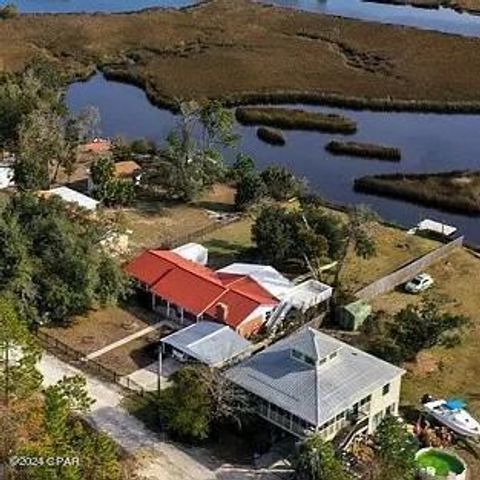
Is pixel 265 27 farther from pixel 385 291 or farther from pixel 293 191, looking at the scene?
pixel 385 291

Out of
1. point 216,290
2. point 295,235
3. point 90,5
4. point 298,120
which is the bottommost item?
point 216,290

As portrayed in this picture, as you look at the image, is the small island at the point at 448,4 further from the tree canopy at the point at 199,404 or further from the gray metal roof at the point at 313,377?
the tree canopy at the point at 199,404

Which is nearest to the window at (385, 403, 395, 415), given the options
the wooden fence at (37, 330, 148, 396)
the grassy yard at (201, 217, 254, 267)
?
the wooden fence at (37, 330, 148, 396)

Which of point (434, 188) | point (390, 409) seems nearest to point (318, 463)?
point (390, 409)

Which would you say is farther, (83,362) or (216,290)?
(216,290)

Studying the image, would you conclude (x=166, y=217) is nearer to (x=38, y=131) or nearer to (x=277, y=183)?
(x=277, y=183)

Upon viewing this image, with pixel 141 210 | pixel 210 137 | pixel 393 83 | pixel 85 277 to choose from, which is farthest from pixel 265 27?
pixel 85 277
